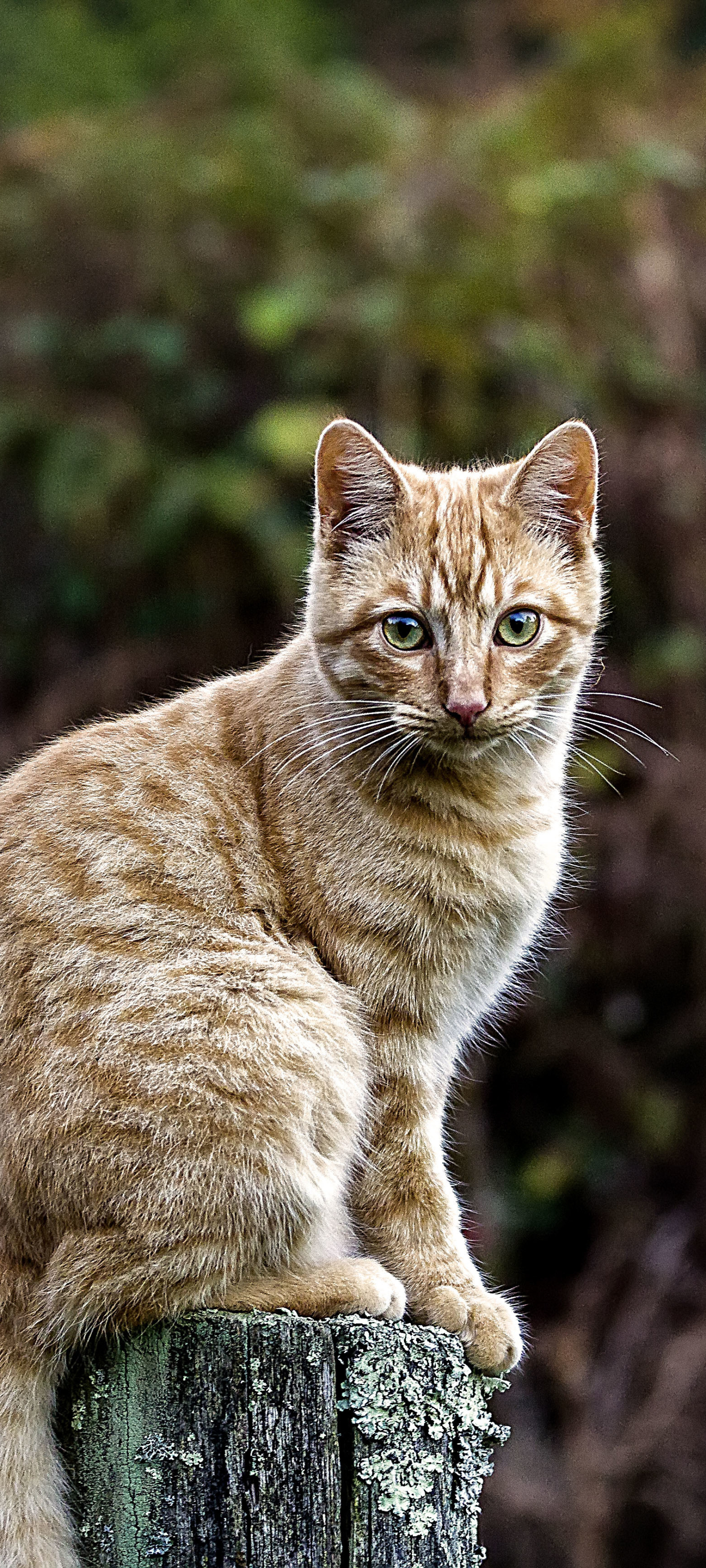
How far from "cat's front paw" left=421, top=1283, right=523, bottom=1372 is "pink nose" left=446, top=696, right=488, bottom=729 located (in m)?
1.26

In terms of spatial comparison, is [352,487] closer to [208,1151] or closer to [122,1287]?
[208,1151]

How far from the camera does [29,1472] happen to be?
293cm

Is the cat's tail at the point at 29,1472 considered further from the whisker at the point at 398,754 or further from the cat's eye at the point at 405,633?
the cat's eye at the point at 405,633

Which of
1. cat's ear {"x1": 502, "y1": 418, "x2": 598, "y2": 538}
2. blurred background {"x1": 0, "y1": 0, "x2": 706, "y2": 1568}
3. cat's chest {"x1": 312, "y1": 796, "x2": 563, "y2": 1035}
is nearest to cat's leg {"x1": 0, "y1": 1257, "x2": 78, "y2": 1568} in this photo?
cat's chest {"x1": 312, "y1": 796, "x2": 563, "y2": 1035}

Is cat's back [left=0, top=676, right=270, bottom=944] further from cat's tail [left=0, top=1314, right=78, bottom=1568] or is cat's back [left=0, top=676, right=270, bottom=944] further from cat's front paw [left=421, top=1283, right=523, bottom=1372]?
cat's front paw [left=421, top=1283, right=523, bottom=1372]

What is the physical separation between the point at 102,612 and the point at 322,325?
1.70 metres

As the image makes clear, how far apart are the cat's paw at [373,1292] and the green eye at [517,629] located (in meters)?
1.42

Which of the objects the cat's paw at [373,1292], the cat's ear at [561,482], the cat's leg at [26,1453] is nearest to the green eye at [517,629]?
the cat's ear at [561,482]

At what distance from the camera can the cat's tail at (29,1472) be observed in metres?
2.89

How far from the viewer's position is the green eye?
358cm

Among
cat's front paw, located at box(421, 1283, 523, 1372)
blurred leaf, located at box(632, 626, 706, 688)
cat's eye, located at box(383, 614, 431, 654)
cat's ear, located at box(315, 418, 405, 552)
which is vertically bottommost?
cat's front paw, located at box(421, 1283, 523, 1372)

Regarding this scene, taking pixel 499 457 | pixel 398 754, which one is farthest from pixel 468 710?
pixel 499 457

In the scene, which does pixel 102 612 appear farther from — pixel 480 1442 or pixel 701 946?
pixel 480 1442

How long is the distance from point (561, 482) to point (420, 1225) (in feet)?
5.84
